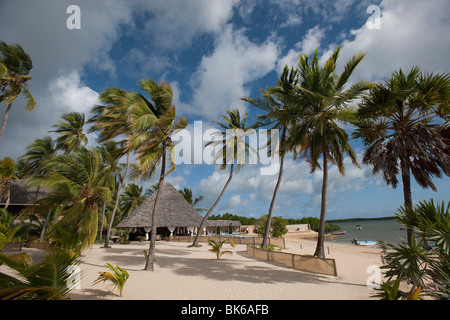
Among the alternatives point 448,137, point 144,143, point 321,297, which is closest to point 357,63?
point 448,137

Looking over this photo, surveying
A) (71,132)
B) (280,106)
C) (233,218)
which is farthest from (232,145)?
(233,218)

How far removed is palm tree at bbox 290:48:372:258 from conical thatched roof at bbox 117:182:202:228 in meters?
18.0

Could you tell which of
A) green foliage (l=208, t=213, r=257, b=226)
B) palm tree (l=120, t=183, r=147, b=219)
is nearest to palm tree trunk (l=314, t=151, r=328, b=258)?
palm tree (l=120, t=183, r=147, b=219)

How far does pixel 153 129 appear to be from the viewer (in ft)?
36.6

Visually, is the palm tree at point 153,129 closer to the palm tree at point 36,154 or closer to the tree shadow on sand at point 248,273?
the tree shadow on sand at point 248,273

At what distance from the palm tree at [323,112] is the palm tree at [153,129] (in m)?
6.39

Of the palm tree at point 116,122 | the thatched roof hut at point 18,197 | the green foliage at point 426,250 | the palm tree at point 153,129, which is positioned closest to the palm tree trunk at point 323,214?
the green foliage at point 426,250

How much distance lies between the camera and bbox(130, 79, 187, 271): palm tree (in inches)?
404

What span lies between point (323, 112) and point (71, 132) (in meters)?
26.8

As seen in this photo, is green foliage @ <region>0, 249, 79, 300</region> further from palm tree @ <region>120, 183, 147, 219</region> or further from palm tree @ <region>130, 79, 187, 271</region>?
palm tree @ <region>120, 183, 147, 219</region>

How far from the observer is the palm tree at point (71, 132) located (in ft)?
82.7

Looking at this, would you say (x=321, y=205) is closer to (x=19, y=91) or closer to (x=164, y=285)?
(x=164, y=285)

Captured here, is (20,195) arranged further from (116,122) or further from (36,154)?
(116,122)

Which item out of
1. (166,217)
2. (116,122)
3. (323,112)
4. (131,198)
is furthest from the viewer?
(131,198)
